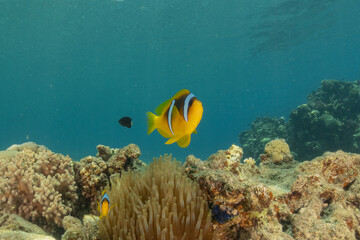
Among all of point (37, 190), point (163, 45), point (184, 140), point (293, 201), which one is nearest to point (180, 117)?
point (184, 140)

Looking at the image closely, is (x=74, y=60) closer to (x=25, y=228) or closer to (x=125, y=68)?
(x=125, y=68)

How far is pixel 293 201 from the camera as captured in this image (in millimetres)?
2826

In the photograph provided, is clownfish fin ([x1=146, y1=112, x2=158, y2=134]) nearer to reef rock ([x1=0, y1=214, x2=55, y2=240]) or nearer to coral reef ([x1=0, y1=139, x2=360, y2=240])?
coral reef ([x1=0, y1=139, x2=360, y2=240])

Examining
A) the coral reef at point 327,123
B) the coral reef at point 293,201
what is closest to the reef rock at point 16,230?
the coral reef at point 293,201

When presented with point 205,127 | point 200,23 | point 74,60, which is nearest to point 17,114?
point 74,60

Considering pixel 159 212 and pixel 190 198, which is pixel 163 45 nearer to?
pixel 190 198

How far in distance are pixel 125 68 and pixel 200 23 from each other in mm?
34492

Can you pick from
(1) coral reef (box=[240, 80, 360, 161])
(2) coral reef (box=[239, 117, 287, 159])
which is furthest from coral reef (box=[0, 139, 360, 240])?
(2) coral reef (box=[239, 117, 287, 159])

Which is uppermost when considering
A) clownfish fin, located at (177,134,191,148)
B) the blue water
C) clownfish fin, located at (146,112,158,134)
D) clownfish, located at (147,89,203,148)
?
the blue water

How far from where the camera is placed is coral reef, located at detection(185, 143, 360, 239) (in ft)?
7.81

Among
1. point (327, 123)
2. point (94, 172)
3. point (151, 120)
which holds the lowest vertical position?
point (151, 120)

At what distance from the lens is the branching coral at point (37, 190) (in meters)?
3.48

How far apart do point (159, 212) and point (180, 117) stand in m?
0.85

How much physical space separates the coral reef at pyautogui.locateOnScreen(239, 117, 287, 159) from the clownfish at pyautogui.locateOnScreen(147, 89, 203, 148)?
1355 cm
